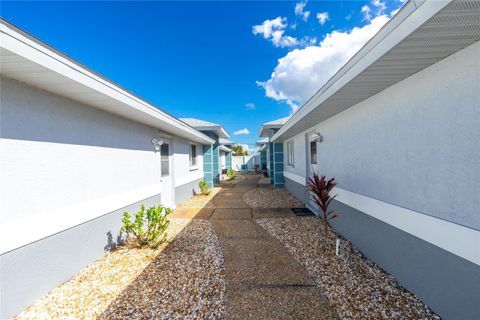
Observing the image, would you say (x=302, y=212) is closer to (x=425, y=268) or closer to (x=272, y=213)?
(x=272, y=213)

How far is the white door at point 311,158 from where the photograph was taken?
6785 mm

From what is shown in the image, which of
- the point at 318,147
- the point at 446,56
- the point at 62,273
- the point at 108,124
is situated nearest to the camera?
the point at 446,56

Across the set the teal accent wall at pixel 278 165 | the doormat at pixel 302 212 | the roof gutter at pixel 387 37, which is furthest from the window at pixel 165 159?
the teal accent wall at pixel 278 165

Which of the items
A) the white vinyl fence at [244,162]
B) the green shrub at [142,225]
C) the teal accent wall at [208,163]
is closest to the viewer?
the green shrub at [142,225]

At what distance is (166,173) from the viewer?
292 inches

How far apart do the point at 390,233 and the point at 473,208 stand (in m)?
1.34

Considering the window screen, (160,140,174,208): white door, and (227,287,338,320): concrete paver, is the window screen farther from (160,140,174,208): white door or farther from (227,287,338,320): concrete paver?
(227,287,338,320): concrete paver

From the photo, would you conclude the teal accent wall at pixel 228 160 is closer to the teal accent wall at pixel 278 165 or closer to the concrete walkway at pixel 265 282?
the teal accent wall at pixel 278 165

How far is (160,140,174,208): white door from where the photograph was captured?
710cm

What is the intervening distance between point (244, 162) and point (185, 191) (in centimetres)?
1986

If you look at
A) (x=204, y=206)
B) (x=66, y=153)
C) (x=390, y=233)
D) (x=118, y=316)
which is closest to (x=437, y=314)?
(x=390, y=233)

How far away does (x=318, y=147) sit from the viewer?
6.45 metres

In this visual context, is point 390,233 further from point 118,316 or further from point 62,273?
point 62,273

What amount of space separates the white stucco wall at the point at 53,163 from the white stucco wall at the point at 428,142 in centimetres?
496
